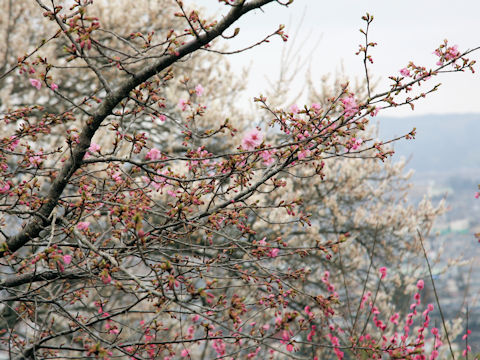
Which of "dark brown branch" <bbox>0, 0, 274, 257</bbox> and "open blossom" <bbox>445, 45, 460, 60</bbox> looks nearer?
"dark brown branch" <bbox>0, 0, 274, 257</bbox>

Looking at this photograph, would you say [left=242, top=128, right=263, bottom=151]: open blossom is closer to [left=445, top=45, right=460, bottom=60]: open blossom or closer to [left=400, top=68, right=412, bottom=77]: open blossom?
[left=400, top=68, right=412, bottom=77]: open blossom

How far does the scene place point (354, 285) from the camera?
9.03 meters

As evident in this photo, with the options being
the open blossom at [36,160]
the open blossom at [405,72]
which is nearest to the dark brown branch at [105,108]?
the open blossom at [36,160]

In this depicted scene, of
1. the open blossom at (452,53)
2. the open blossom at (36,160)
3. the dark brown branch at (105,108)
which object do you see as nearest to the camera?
the dark brown branch at (105,108)

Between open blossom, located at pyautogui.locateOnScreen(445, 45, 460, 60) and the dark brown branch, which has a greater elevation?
open blossom, located at pyautogui.locateOnScreen(445, 45, 460, 60)

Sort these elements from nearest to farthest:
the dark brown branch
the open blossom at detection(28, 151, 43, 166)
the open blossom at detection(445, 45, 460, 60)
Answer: the dark brown branch → the open blossom at detection(445, 45, 460, 60) → the open blossom at detection(28, 151, 43, 166)

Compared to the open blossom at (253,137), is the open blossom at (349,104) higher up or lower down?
higher up

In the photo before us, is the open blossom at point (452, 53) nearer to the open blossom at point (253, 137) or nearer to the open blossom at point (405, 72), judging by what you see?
the open blossom at point (405, 72)

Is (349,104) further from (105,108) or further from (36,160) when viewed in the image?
(36,160)

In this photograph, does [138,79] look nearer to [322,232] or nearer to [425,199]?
[322,232]

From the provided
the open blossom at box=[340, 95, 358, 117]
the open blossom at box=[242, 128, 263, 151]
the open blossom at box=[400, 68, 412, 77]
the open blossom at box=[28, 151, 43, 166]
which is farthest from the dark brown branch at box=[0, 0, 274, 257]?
the open blossom at box=[400, 68, 412, 77]

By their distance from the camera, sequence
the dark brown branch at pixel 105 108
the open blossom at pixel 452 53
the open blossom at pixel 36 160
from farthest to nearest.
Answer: the open blossom at pixel 36 160
the open blossom at pixel 452 53
the dark brown branch at pixel 105 108

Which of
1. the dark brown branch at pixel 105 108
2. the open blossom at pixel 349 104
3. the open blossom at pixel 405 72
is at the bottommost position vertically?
the dark brown branch at pixel 105 108

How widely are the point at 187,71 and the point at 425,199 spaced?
5.87 meters
